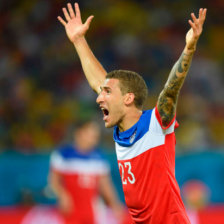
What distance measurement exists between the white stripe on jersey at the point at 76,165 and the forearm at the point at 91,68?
127 inches

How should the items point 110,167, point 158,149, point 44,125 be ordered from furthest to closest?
point 44,125 → point 110,167 → point 158,149

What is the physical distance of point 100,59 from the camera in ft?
40.2

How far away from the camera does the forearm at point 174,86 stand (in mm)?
3705

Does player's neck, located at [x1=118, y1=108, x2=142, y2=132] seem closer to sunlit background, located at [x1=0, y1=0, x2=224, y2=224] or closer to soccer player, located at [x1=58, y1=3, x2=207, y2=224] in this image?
soccer player, located at [x1=58, y1=3, x2=207, y2=224]

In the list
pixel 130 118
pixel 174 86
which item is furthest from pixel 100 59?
pixel 174 86

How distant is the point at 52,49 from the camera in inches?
489

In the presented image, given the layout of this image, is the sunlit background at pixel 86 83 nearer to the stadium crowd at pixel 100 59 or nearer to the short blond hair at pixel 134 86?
the stadium crowd at pixel 100 59

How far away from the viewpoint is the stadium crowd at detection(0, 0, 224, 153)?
11.0 metres

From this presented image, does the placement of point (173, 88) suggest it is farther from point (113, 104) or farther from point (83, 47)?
point (83, 47)

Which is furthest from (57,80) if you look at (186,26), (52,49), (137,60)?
(186,26)

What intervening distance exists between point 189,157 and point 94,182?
6.92 feet

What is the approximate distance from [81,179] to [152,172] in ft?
12.9

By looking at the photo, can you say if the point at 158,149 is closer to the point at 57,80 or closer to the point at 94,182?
the point at 94,182

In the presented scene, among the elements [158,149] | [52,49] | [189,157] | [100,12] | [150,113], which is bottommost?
[158,149]
